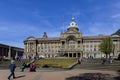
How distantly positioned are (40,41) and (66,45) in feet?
62.7

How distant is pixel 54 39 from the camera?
151 m

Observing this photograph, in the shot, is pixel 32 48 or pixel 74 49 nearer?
pixel 74 49

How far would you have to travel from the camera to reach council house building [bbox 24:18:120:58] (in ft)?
458

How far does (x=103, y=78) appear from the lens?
2641 centimetres

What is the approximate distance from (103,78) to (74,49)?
114m

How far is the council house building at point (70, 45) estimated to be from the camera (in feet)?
458

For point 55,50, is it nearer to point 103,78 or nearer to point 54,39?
point 54,39

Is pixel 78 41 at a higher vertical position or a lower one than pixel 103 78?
higher

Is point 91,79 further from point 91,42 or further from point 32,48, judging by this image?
point 32,48

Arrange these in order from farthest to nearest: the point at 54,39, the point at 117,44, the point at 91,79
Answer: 1. the point at 54,39
2. the point at 117,44
3. the point at 91,79

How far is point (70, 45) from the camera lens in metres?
144

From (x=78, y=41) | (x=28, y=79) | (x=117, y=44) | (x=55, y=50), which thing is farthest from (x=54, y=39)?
(x=28, y=79)

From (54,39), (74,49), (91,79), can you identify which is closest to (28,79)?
(91,79)

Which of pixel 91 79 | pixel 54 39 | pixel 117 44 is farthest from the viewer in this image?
pixel 54 39
